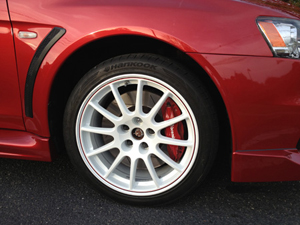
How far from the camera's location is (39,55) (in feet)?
5.92

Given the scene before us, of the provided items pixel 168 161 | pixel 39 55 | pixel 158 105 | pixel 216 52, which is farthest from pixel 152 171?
pixel 39 55

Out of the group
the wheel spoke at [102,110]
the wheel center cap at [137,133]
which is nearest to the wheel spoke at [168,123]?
the wheel center cap at [137,133]

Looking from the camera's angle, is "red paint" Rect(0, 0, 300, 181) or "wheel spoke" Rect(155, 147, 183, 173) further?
"wheel spoke" Rect(155, 147, 183, 173)

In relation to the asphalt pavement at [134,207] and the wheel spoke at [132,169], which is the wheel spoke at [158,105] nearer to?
the wheel spoke at [132,169]

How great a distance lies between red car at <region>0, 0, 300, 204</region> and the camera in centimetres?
166

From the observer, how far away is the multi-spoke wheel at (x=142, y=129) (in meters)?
1.78

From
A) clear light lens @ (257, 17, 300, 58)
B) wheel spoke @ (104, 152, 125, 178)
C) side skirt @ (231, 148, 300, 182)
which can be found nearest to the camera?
clear light lens @ (257, 17, 300, 58)

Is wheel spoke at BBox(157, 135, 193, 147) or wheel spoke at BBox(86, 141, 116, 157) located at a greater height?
wheel spoke at BBox(157, 135, 193, 147)

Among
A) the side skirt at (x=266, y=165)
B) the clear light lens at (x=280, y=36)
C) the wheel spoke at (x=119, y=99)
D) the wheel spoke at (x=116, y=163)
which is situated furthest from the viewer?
the wheel spoke at (x=116, y=163)

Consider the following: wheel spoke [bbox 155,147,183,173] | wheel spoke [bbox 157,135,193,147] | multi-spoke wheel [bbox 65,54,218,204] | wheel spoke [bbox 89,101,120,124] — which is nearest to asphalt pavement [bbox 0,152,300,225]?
multi-spoke wheel [bbox 65,54,218,204]

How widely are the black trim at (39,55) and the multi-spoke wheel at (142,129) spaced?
0.66ft

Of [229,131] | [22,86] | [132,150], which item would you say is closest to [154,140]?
[132,150]

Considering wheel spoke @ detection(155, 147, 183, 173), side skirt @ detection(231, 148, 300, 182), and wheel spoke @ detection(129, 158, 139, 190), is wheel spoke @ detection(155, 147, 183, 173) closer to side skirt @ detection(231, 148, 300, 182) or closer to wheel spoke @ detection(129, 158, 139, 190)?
wheel spoke @ detection(129, 158, 139, 190)

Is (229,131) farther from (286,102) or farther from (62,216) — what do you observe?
(62,216)
